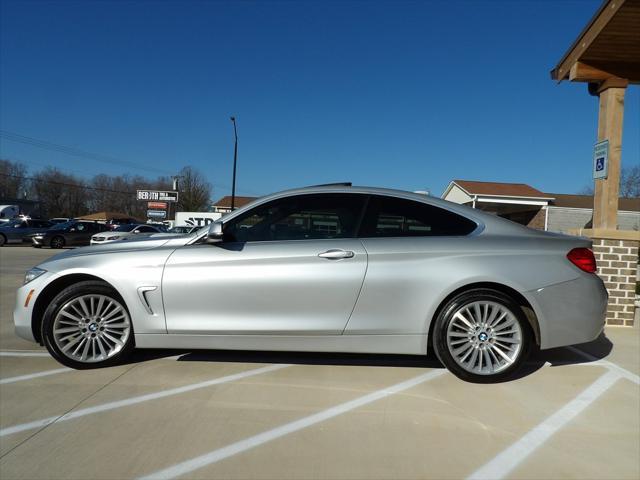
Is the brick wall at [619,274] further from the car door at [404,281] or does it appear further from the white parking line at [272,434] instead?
the white parking line at [272,434]

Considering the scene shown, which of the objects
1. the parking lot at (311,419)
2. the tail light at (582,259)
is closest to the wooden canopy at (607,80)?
the parking lot at (311,419)

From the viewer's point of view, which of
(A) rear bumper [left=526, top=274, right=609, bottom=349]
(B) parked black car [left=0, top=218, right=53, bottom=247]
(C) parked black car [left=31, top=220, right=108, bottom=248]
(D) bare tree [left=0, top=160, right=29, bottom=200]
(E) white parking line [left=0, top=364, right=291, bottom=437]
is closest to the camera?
(E) white parking line [left=0, top=364, right=291, bottom=437]

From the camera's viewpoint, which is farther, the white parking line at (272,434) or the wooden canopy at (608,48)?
the wooden canopy at (608,48)

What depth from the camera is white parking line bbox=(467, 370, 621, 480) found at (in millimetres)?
2355

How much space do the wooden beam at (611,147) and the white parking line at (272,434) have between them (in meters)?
3.98

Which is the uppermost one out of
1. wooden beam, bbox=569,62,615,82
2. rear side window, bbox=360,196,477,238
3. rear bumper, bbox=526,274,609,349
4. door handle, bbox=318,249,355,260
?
wooden beam, bbox=569,62,615,82

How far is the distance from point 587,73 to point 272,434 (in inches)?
242

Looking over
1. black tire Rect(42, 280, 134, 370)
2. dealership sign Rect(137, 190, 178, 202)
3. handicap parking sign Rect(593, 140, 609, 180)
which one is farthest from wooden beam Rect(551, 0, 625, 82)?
dealership sign Rect(137, 190, 178, 202)

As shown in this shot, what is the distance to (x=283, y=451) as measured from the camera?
2529 millimetres

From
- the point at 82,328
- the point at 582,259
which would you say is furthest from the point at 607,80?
the point at 82,328

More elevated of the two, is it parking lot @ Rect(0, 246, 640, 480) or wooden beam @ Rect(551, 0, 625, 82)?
wooden beam @ Rect(551, 0, 625, 82)

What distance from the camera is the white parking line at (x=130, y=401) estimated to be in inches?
110

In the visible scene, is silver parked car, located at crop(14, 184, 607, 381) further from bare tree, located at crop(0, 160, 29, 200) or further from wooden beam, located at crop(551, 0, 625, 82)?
bare tree, located at crop(0, 160, 29, 200)

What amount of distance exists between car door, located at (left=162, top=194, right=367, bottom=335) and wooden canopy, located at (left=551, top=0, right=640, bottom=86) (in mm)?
4255
